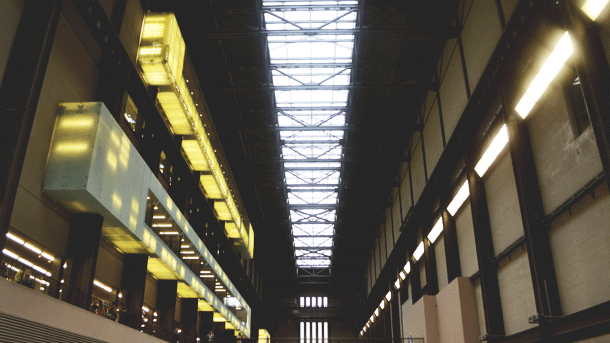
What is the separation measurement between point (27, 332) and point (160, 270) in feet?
60.7

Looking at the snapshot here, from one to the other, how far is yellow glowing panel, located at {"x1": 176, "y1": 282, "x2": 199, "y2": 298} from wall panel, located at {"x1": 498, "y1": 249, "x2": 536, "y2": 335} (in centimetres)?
2474

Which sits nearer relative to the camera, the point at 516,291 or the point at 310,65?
the point at 516,291

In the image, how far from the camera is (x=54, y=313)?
17.9m

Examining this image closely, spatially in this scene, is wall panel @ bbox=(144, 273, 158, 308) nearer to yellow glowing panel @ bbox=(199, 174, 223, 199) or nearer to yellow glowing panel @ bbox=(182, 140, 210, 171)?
yellow glowing panel @ bbox=(182, 140, 210, 171)

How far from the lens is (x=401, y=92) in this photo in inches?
1596

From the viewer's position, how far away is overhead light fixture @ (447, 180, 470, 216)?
31.0 m

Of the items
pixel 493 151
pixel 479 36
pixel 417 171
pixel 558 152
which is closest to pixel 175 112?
pixel 479 36

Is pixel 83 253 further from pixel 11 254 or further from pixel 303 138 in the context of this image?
pixel 303 138

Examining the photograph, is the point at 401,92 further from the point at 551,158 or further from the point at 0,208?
the point at 0,208

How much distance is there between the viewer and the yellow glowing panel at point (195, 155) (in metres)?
39.5

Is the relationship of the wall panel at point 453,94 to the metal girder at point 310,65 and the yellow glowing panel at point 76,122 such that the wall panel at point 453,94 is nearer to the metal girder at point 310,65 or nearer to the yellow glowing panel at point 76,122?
the metal girder at point 310,65

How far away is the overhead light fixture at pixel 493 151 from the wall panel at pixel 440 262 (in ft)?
32.7

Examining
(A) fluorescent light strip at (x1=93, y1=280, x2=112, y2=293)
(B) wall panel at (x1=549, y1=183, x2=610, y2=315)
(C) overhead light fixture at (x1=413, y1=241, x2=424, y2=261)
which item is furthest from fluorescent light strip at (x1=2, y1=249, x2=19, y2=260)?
(C) overhead light fixture at (x1=413, y1=241, x2=424, y2=261)

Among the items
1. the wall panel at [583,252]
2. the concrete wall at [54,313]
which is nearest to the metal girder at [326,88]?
the wall panel at [583,252]
